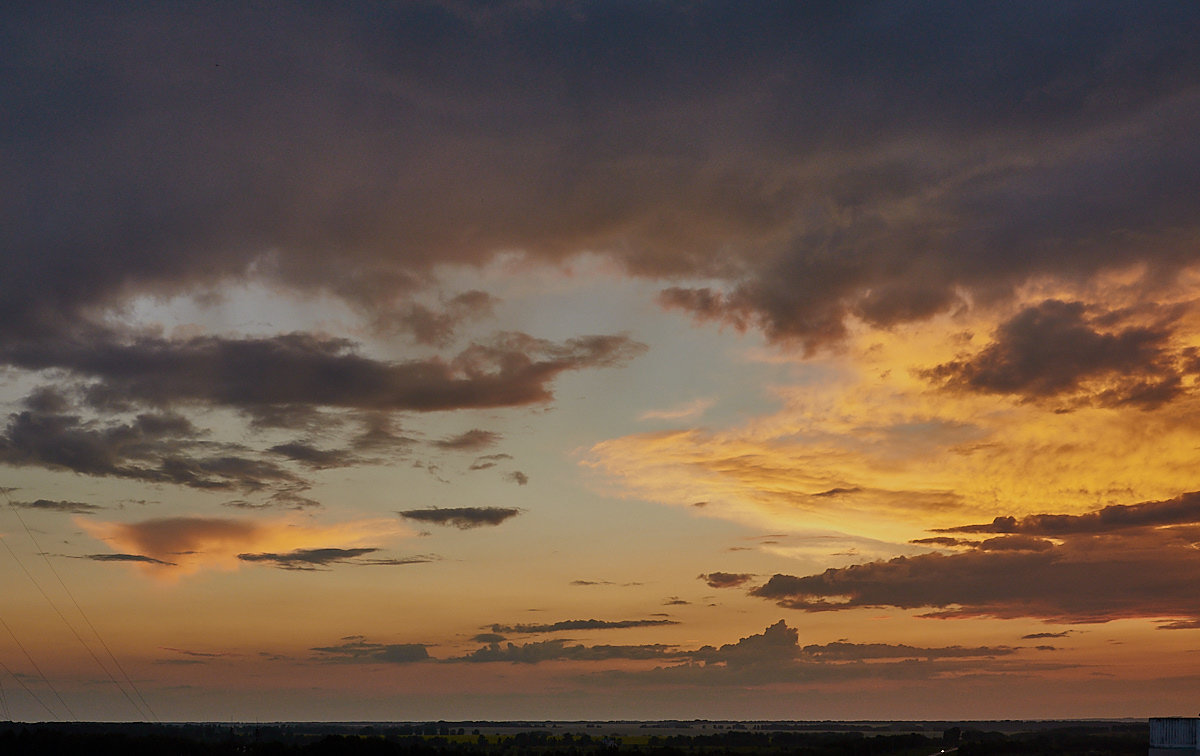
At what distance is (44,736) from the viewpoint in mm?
186875

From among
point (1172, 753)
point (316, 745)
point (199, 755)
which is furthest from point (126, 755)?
point (1172, 753)

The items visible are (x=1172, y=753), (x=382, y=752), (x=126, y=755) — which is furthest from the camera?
(x=382, y=752)

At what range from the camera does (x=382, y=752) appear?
195m

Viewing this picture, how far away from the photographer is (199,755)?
599 ft

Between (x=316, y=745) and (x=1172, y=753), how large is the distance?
140 metres

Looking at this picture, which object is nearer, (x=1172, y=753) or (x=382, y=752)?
(x=1172, y=753)

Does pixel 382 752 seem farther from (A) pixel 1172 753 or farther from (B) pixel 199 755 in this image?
(A) pixel 1172 753

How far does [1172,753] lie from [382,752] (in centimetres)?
12946

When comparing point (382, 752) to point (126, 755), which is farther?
point (382, 752)

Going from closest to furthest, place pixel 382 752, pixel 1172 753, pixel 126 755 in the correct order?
pixel 1172 753 < pixel 126 755 < pixel 382 752

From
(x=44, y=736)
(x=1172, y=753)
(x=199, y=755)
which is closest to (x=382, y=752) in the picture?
(x=199, y=755)

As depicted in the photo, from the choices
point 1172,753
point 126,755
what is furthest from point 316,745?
point 1172,753

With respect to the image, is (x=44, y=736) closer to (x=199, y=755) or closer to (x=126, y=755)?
(x=126, y=755)

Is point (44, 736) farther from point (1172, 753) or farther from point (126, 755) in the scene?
point (1172, 753)
